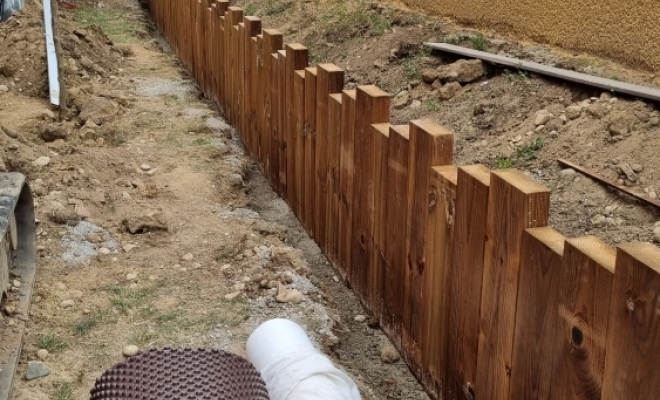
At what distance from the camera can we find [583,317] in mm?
2643

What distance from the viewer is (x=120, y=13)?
15.5m

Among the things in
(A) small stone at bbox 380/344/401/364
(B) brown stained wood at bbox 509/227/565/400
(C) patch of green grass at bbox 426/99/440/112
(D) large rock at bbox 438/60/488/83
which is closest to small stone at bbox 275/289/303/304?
(A) small stone at bbox 380/344/401/364

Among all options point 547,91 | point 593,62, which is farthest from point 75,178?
point 593,62

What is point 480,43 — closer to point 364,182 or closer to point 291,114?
point 291,114

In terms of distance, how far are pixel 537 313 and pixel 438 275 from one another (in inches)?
31.8

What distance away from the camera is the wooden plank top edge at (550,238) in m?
2.73

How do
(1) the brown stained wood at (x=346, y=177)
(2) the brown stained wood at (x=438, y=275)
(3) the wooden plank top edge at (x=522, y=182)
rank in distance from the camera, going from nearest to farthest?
(3) the wooden plank top edge at (x=522, y=182), (2) the brown stained wood at (x=438, y=275), (1) the brown stained wood at (x=346, y=177)

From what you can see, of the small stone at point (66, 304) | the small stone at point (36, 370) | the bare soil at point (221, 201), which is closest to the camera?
the small stone at point (36, 370)

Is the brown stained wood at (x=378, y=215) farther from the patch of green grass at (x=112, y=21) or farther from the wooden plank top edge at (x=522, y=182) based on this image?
the patch of green grass at (x=112, y=21)

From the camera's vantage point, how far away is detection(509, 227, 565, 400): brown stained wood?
2.77m

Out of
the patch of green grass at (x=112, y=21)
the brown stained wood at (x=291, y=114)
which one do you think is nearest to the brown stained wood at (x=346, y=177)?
the brown stained wood at (x=291, y=114)

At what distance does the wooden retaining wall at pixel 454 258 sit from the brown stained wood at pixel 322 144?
12 mm

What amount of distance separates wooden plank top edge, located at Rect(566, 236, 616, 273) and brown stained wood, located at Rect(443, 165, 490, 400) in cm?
54

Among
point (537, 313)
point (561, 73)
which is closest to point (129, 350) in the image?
point (537, 313)
